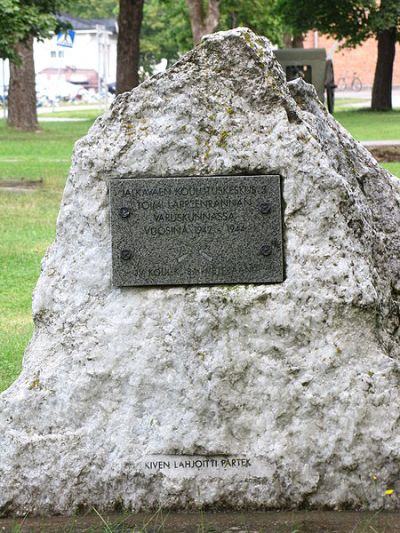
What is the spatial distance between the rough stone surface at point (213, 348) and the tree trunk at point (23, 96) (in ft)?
99.4

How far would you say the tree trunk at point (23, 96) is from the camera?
34.8 m

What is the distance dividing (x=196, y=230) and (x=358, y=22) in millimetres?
39799

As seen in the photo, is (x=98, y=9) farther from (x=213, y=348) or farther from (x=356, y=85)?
(x=213, y=348)

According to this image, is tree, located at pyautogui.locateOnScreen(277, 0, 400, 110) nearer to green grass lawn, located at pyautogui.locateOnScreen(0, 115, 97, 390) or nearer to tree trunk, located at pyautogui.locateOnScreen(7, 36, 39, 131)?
tree trunk, located at pyautogui.locateOnScreen(7, 36, 39, 131)

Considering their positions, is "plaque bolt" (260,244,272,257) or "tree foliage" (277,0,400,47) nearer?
"plaque bolt" (260,244,272,257)

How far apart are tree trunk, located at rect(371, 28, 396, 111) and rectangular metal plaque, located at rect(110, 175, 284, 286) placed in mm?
38809

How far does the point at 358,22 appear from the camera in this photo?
43.6 metres

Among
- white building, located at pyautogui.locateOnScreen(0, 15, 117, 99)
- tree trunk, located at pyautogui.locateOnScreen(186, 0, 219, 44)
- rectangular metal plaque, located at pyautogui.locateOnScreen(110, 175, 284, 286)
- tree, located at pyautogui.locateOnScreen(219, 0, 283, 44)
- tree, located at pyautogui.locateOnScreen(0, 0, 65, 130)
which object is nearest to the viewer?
rectangular metal plaque, located at pyautogui.locateOnScreen(110, 175, 284, 286)

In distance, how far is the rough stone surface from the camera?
193 inches

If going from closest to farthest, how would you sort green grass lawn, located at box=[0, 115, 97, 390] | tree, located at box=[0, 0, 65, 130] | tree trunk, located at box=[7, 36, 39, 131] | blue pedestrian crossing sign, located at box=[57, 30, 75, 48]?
green grass lawn, located at box=[0, 115, 97, 390] < tree, located at box=[0, 0, 65, 130] < blue pedestrian crossing sign, located at box=[57, 30, 75, 48] < tree trunk, located at box=[7, 36, 39, 131]

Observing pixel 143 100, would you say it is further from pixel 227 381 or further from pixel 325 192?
pixel 227 381

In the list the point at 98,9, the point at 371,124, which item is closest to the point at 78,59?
the point at 98,9

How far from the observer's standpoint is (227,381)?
4.95 metres

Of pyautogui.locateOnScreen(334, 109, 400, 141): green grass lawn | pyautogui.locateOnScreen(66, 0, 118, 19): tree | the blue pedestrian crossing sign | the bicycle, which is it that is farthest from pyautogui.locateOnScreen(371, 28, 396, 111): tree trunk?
pyautogui.locateOnScreen(66, 0, 118, 19): tree
